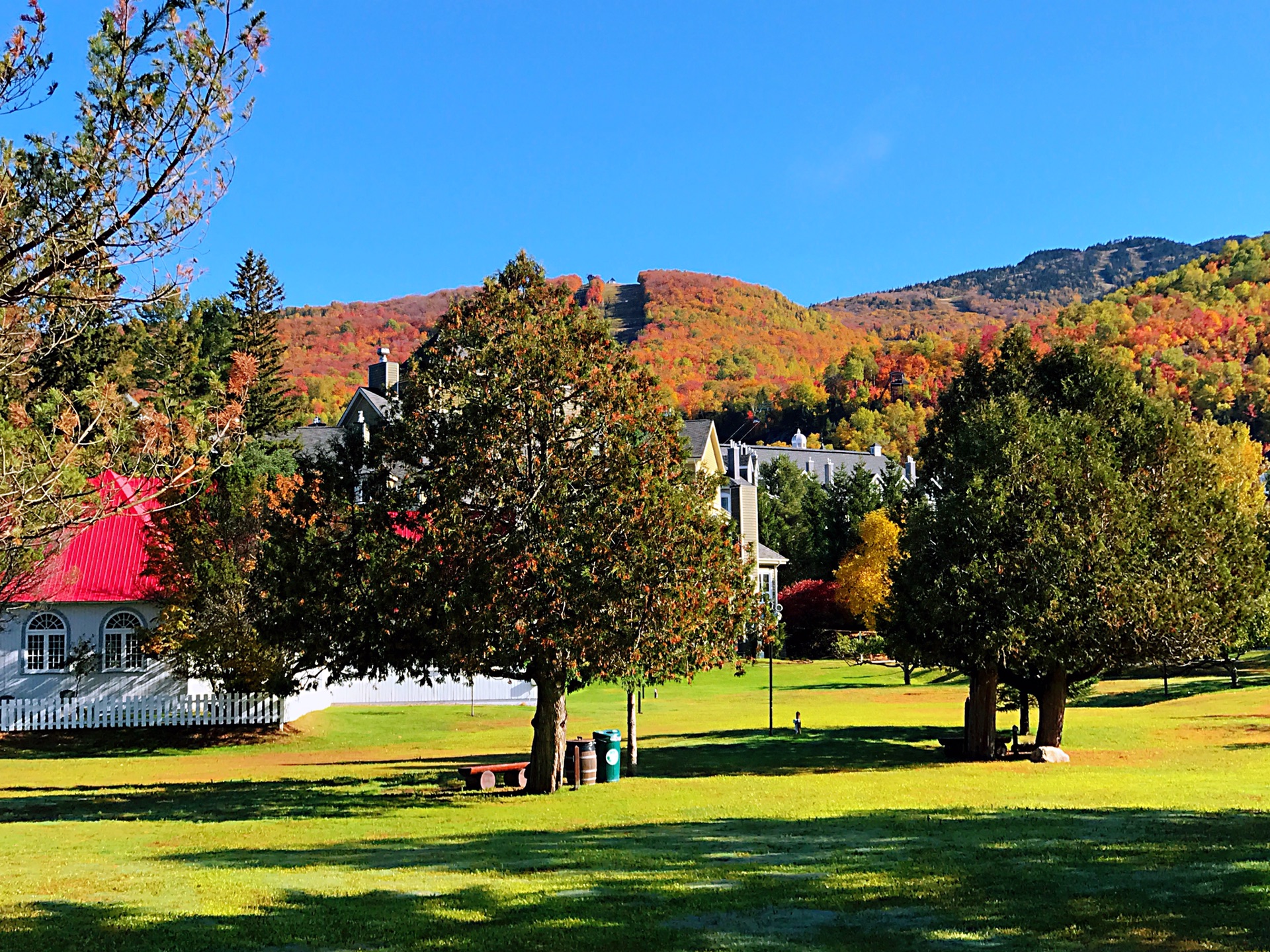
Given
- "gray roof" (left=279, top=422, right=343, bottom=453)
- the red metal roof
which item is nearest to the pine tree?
"gray roof" (left=279, top=422, right=343, bottom=453)

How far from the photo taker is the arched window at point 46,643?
35656mm

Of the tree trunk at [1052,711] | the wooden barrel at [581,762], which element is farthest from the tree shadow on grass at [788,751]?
the tree trunk at [1052,711]

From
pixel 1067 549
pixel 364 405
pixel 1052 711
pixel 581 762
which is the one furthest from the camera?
pixel 364 405

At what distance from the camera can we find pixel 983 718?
26609mm

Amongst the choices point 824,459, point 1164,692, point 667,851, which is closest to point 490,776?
point 667,851

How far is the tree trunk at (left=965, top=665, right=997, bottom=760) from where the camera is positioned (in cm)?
2653

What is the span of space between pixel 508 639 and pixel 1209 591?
1629cm

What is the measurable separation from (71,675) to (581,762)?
68.6 feet

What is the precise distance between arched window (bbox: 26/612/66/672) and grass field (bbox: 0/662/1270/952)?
18.8 ft

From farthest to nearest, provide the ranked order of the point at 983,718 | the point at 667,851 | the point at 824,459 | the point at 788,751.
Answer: the point at 824,459
the point at 788,751
the point at 983,718
the point at 667,851

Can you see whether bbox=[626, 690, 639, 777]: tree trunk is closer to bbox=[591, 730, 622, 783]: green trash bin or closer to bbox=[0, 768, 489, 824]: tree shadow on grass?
bbox=[591, 730, 622, 783]: green trash bin

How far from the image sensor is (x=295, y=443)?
152 ft

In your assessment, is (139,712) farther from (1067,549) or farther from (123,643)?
(1067,549)

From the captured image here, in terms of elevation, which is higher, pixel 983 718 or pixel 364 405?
pixel 364 405
